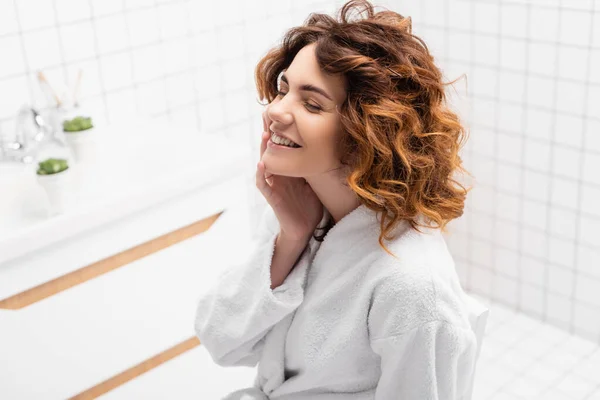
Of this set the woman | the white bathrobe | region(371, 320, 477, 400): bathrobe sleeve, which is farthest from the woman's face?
region(371, 320, 477, 400): bathrobe sleeve

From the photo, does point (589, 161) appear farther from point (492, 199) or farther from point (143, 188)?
point (143, 188)

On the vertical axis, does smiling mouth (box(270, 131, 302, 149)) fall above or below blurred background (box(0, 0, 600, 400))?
above

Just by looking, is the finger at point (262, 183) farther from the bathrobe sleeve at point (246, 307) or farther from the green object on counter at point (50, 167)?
the green object on counter at point (50, 167)

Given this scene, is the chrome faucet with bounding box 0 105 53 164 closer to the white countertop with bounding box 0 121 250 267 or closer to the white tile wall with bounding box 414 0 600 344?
the white countertop with bounding box 0 121 250 267

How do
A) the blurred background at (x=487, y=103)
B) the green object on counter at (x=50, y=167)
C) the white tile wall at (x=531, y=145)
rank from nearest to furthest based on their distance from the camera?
the green object on counter at (x=50, y=167)
the blurred background at (x=487, y=103)
the white tile wall at (x=531, y=145)

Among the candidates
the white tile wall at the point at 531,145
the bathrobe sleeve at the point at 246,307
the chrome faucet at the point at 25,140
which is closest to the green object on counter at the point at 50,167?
the chrome faucet at the point at 25,140

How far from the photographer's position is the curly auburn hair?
1265 mm

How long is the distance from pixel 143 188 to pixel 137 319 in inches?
12.2

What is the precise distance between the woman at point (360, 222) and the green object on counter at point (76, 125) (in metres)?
0.77

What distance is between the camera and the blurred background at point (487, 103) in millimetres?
2203

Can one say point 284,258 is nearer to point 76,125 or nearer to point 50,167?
point 50,167

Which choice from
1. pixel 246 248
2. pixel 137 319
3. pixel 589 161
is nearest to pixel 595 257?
pixel 589 161

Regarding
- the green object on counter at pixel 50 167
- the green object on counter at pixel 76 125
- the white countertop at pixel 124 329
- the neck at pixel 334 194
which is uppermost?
the neck at pixel 334 194

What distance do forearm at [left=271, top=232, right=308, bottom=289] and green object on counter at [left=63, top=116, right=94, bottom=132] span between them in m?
0.84
